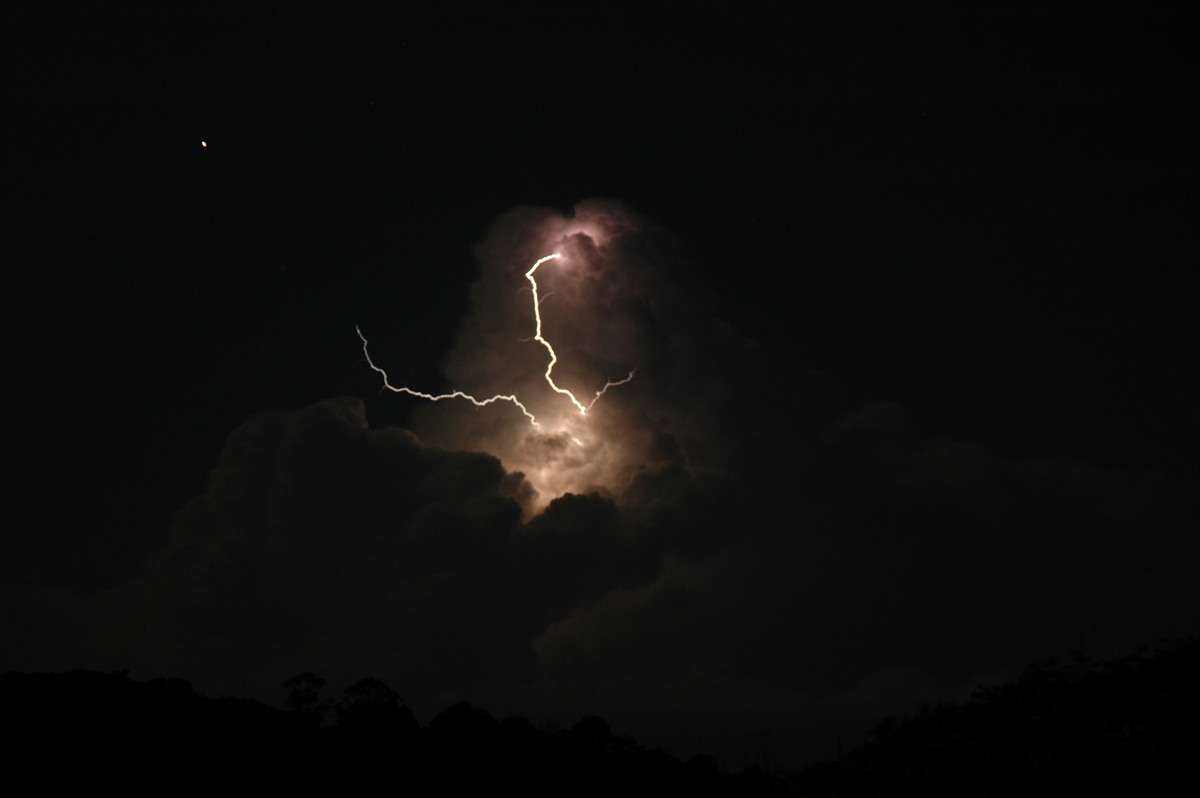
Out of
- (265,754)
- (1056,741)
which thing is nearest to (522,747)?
(265,754)

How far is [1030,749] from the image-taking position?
69.1 ft

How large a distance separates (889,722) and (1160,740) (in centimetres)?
508

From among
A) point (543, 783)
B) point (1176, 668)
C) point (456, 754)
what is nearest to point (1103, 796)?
point (1176, 668)

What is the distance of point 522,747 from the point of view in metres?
45.4

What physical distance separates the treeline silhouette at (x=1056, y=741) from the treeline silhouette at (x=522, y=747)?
3cm

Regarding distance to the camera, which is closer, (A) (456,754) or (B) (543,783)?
(B) (543,783)

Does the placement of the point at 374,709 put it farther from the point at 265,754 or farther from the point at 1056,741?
the point at 1056,741

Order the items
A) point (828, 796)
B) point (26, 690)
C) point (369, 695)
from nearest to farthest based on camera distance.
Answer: point (828, 796) → point (26, 690) → point (369, 695)

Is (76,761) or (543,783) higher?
(76,761)

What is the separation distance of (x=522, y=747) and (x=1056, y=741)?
28.5 metres

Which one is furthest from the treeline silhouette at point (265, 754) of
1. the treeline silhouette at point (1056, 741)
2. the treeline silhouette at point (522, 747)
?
the treeline silhouette at point (1056, 741)

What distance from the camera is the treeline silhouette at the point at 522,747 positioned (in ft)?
67.4

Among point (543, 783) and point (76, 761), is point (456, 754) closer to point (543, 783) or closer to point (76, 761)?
point (543, 783)

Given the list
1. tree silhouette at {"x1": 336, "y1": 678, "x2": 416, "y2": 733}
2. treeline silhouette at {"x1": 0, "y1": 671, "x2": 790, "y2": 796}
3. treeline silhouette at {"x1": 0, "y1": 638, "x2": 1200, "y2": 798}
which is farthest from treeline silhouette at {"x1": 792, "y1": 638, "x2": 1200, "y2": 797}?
tree silhouette at {"x1": 336, "y1": 678, "x2": 416, "y2": 733}
